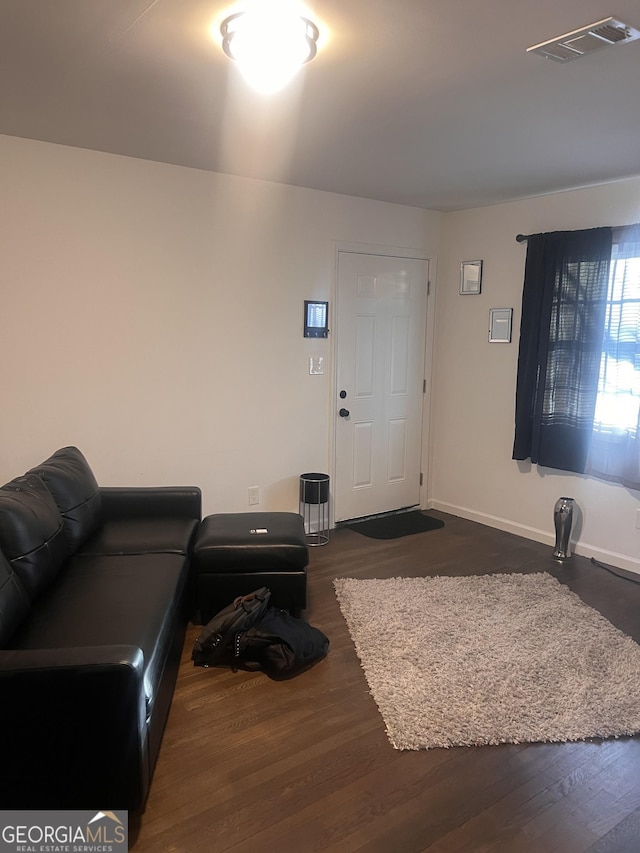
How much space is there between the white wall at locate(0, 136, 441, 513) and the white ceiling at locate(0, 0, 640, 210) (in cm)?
28

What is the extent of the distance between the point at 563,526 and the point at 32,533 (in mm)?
3364

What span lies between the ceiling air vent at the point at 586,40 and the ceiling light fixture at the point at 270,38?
780 mm

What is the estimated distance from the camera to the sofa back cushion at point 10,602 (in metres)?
1.96

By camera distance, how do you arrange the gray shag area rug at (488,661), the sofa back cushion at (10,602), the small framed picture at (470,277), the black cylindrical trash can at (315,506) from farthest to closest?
the small framed picture at (470,277), the black cylindrical trash can at (315,506), the gray shag area rug at (488,661), the sofa back cushion at (10,602)

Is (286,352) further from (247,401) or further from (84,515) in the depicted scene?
(84,515)

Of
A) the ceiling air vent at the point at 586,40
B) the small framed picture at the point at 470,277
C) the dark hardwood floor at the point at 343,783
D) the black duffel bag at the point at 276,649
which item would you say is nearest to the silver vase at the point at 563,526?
the small framed picture at the point at 470,277

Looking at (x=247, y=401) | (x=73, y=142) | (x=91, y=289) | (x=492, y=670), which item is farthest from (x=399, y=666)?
(x=73, y=142)

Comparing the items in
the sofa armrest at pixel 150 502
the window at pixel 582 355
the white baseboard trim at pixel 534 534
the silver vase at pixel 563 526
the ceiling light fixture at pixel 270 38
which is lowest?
the white baseboard trim at pixel 534 534

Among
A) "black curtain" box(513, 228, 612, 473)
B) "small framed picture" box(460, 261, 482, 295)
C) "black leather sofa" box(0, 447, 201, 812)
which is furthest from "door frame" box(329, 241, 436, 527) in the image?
"black leather sofa" box(0, 447, 201, 812)

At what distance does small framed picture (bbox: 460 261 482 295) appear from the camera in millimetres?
4727

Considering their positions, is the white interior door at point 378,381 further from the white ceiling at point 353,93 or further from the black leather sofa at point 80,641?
the black leather sofa at point 80,641

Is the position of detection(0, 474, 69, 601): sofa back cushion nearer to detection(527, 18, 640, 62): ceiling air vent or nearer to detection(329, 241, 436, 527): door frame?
detection(329, 241, 436, 527): door frame

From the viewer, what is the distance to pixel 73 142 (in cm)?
322

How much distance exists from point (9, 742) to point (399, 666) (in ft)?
5.42
